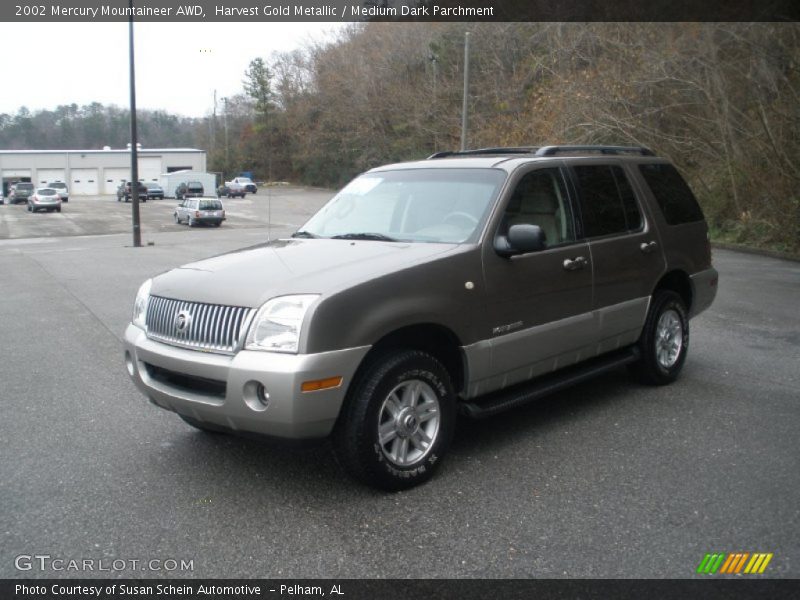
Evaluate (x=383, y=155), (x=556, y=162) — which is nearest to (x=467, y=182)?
(x=556, y=162)

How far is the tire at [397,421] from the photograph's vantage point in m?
4.18

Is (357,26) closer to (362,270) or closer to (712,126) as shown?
(712,126)

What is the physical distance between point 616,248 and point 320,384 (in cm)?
294

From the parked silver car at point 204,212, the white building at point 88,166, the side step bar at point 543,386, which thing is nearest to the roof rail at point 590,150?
the side step bar at point 543,386

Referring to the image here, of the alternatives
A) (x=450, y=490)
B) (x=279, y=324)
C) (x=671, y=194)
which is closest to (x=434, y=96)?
(x=671, y=194)

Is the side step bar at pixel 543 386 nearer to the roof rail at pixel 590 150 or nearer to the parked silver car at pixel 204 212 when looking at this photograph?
the roof rail at pixel 590 150

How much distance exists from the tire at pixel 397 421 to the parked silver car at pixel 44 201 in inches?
2153

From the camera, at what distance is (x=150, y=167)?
83375 mm

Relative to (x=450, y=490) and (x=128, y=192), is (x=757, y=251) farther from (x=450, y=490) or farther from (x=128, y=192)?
(x=128, y=192)

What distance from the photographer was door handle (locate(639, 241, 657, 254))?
20.4 feet

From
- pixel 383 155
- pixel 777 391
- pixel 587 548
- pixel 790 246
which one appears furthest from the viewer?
pixel 383 155

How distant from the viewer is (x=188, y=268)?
4.92 m

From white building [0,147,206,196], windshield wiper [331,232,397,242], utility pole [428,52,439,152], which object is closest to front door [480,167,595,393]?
windshield wiper [331,232,397,242]

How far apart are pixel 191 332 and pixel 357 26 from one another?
57.6m
